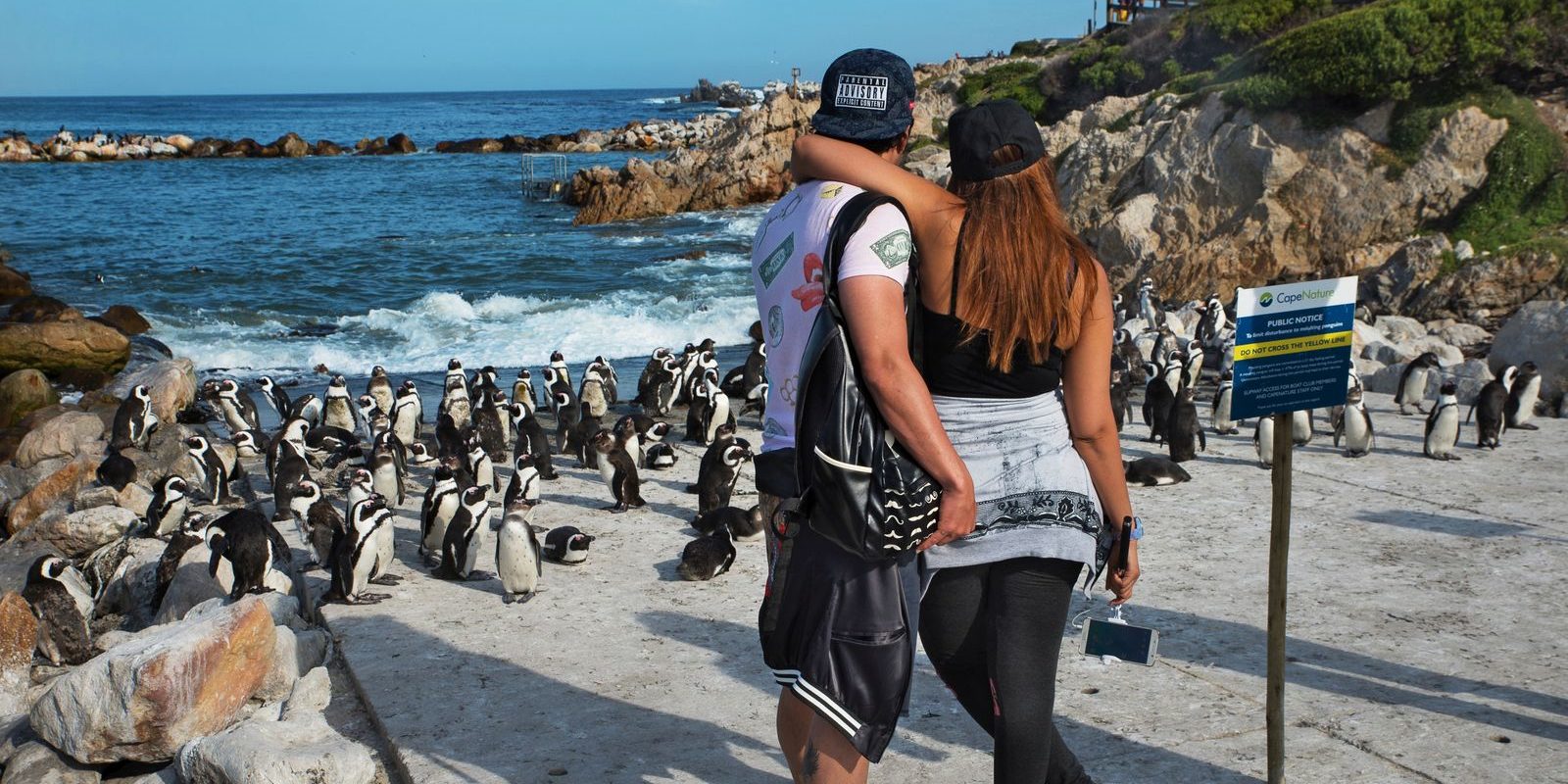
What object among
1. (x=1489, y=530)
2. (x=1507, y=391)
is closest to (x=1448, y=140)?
(x=1507, y=391)

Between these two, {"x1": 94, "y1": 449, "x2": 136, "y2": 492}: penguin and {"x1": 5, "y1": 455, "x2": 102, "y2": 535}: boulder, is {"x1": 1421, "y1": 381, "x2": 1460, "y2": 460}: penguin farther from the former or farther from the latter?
{"x1": 5, "y1": 455, "x2": 102, "y2": 535}: boulder

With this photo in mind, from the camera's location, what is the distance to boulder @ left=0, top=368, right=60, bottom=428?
53.3 feet

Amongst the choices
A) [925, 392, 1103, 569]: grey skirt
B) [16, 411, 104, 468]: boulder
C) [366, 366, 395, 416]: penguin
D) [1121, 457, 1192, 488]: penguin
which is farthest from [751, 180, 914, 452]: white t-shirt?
[16, 411, 104, 468]: boulder

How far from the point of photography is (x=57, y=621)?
290 inches

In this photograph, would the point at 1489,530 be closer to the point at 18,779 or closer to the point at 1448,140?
the point at 18,779

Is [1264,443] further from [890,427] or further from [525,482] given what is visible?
[890,427]

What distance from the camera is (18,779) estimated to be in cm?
509

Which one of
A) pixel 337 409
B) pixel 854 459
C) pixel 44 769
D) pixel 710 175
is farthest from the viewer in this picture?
pixel 710 175

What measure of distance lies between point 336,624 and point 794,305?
12.6 feet

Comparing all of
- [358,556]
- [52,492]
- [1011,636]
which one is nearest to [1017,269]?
[1011,636]

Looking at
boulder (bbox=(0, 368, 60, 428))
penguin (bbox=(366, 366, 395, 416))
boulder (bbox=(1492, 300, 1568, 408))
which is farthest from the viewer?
boulder (bbox=(0, 368, 60, 428))

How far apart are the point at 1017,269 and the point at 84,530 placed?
31.2 ft

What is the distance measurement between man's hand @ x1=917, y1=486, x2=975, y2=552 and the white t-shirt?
0.42 m

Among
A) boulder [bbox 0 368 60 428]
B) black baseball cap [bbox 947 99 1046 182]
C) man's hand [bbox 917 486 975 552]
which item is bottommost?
boulder [bbox 0 368 60 428]
